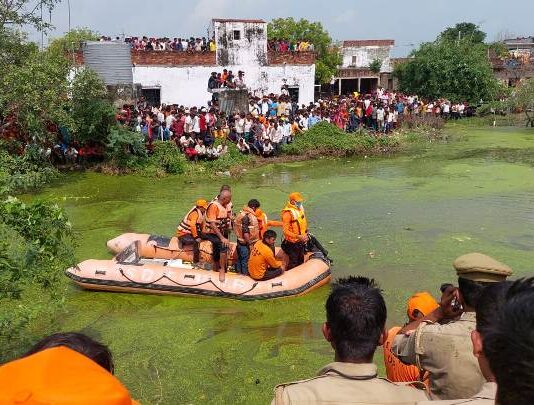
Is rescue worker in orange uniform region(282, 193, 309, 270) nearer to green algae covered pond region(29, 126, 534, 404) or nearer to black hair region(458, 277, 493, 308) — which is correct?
green algae covered pond region(29, 126, 534, 404)

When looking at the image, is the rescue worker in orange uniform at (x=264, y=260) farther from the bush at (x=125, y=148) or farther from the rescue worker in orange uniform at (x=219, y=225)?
the bush at (x=125, y=148)

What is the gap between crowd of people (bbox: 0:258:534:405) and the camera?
1.36 meters

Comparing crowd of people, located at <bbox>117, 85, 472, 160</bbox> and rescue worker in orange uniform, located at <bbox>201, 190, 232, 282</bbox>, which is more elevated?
crowd of people, located at <bbox>117, 85, 472, 160</bbox>

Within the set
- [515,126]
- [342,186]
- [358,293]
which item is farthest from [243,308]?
[515,126]

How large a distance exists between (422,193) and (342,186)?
193 centimetres

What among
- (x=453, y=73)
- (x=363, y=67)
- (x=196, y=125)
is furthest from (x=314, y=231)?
(x=363, y=67)

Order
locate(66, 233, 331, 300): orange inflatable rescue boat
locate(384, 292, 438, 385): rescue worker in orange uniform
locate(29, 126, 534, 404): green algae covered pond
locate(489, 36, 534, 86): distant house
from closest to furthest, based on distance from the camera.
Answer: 1. locate(384, 292, 438, 385): rescue worker in orange uniform
2. locate(29, 126, 534, 404): green algae covered pond
3. locate(66, 233, 331, 300): orange inflatable rescue boat
4. locate(489, 36, 534, 86): distant house

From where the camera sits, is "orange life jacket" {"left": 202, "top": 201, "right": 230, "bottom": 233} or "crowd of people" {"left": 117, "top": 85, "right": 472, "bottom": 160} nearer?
"orange life jacket" {"left": 202, "top": 201, "right": 230, "bottom": 233}

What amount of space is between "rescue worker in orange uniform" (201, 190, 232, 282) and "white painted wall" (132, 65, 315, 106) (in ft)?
45.3

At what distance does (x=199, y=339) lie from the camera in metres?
6.41

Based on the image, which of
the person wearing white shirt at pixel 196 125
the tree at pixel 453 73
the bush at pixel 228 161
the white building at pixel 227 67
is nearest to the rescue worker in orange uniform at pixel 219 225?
the bush at pixel 228 161

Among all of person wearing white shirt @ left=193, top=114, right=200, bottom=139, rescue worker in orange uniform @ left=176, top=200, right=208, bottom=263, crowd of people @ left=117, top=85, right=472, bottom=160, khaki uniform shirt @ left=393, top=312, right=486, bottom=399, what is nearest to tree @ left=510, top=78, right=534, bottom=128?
crowd of people @ left=117, top=85, right=472, bottom=160

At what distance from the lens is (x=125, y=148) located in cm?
1481

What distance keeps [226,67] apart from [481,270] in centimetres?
1996
